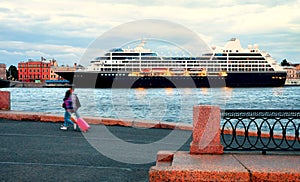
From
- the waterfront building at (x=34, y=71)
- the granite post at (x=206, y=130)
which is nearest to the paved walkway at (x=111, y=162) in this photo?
the granite post at (x=206, y=130)

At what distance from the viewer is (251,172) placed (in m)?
4.38

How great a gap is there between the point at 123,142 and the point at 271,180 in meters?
4.02

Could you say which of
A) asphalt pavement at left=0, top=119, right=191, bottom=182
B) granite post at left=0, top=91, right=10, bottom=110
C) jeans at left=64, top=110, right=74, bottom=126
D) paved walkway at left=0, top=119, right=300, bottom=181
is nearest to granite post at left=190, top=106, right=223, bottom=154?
paved walkway at left=0, top=119, right=300, bottom=181

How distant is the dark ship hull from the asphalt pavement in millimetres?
54263

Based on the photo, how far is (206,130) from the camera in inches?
209

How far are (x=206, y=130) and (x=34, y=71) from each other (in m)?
121

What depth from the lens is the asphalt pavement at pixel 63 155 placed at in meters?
5.20

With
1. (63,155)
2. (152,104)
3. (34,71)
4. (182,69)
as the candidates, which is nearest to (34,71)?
(34,71)

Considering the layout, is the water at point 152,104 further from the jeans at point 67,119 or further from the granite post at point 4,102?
the jeans at point 67,119

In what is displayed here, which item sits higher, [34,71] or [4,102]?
[34,71]

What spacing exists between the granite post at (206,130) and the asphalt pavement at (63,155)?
0.78 metres

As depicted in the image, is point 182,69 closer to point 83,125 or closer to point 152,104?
point 152,104

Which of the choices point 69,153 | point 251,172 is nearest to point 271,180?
point 251,172

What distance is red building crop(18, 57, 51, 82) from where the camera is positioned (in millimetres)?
119750
